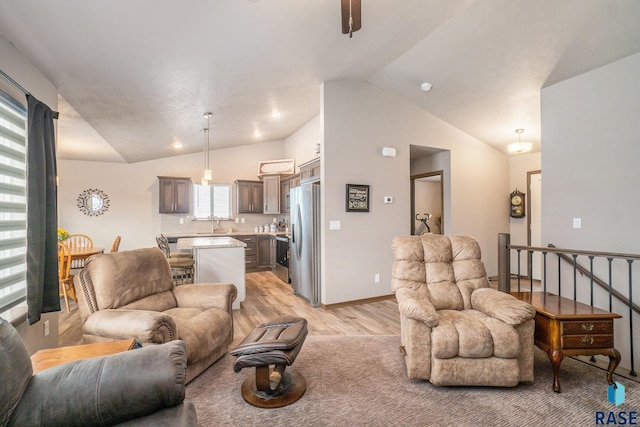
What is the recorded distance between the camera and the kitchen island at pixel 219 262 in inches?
156

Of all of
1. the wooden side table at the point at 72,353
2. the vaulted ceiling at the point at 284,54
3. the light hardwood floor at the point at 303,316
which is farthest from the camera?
the light hardwood floor at the point at 303,316

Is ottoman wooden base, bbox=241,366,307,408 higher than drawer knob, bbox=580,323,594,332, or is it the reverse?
drawer knob, bbox=580,323,594,332

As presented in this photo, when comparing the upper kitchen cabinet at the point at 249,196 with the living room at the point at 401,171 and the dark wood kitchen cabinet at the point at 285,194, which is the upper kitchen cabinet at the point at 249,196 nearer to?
the living room at the point at 401,171

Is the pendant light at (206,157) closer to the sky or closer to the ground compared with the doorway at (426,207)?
closer to the sky

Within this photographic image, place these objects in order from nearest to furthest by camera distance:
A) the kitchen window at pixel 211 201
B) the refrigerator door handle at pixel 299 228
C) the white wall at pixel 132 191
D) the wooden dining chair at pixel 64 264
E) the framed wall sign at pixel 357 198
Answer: the wooden dining chair at pixel 64 264 → the framed wall sign at pixel 357 198 → the refrigerator door handle at pixel 299 228 → the white wall at pixel 132 191 → the kitchen window at pixel 211 201

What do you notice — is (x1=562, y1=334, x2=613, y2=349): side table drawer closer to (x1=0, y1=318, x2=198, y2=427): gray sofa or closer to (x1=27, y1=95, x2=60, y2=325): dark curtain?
(x1=0, y1=318, x2=198, y2=427): gray sofa

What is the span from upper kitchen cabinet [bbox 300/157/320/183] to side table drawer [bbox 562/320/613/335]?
10.8 ft

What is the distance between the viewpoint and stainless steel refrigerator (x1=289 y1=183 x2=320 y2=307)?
440 cm

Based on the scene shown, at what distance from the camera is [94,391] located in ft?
3.71

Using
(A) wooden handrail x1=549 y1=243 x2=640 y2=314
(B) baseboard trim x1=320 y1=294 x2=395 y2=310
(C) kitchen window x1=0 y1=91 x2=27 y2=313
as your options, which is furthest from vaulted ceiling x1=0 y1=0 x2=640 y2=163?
(B) baseboard trim x1=320 y1=294 x2=395 y2=310

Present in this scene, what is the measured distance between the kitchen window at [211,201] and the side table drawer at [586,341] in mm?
6612

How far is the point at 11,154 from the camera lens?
2.28 m

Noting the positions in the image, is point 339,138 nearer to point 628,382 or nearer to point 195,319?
point 195,319

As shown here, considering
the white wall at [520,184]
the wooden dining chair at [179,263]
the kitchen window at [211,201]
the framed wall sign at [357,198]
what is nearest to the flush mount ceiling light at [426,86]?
the framed wall sign at [357,198]
